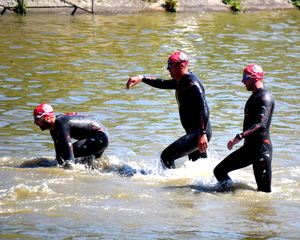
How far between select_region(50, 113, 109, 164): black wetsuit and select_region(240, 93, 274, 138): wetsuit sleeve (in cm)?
262

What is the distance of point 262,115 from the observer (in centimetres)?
665

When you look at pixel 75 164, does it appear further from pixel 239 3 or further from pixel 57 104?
pixel 239 3

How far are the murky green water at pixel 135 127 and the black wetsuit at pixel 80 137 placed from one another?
0.31 meters

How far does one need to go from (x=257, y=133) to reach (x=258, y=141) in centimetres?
11

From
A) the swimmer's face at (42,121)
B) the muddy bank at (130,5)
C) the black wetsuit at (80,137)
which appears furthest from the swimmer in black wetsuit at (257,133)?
the muddy bank at (130,5)

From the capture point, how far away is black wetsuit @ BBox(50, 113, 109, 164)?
26.1 feet

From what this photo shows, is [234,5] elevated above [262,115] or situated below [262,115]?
below

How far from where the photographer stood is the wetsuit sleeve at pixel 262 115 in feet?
21.7

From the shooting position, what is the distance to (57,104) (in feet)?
39.2

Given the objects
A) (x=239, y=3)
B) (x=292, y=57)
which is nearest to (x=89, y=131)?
(x=292, y=57)

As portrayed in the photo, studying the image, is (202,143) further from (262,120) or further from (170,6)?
(170,6)

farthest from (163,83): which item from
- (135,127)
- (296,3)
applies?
(296,3)

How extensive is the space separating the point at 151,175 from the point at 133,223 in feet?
6.58

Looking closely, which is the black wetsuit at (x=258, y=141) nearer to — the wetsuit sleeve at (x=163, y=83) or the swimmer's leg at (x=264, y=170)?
the swimmer's leg at (x=264, y=170)
